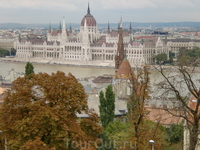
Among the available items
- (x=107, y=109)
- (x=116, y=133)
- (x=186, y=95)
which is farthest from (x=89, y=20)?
(x=186, y=95)

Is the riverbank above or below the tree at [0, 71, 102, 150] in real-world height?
below

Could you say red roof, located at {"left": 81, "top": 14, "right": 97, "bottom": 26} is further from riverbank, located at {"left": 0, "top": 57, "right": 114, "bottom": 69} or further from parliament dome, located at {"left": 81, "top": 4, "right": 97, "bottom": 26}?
riverbank, located at {"left": 0, "top": 57, "right": 114, "bottom": 69}

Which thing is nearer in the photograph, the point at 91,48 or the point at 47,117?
the point at 47,117

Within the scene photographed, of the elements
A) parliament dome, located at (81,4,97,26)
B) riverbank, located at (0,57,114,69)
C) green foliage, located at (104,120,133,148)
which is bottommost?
riverbank, located at (0,57,114,69)

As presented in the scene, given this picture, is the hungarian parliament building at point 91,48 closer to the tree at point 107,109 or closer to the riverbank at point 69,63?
the riverbank at point 69,63

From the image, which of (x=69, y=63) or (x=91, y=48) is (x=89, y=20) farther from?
(x=69, y=63)

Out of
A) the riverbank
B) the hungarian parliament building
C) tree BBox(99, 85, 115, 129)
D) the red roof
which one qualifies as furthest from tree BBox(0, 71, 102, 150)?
the red roof

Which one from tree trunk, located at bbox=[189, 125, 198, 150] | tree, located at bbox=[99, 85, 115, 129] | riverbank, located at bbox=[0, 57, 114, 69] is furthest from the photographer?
riverbank, located at bbox=[0, 57, 114, 69]

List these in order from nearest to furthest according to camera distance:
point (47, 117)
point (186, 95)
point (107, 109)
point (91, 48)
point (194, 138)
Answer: point (194, 138) → point (186, 95) → point (47, 117) → point (107, 109) → point (91, 48)
